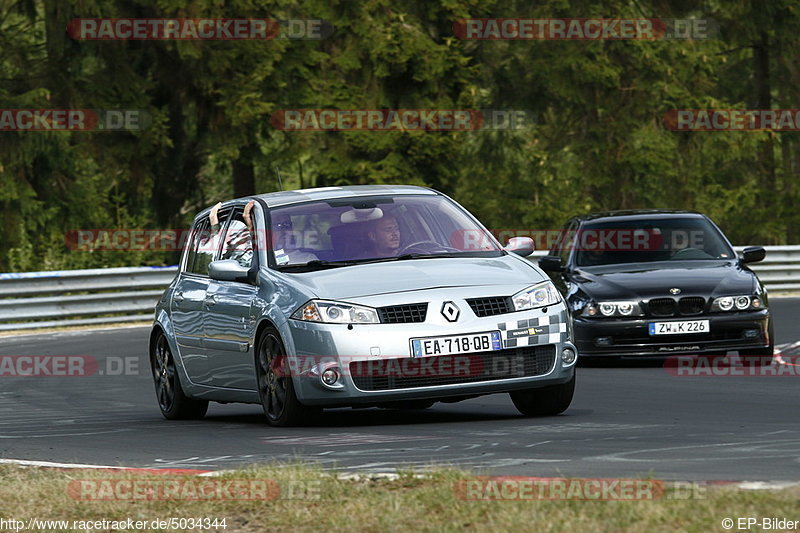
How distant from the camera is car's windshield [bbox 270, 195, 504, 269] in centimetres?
1109

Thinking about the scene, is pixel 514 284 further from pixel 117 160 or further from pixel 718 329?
pixel 117 160

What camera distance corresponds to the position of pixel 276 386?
1069cm

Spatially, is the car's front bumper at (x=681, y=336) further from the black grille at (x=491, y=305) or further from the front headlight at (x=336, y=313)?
the front headlight at (x=336, y=313)

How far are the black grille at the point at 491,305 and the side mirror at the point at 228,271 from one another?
5.80ft

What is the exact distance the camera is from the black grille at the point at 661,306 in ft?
51.0

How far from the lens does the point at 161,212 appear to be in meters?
38.0

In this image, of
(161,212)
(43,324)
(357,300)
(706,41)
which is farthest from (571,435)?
(706,41)

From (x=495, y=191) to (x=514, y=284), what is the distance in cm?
3520

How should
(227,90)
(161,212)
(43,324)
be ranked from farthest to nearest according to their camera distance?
(161,212), (227,90), (43,324)

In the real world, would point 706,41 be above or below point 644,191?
above
